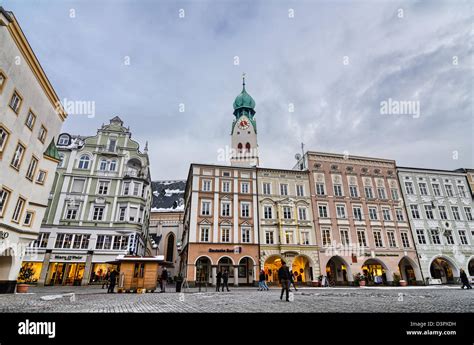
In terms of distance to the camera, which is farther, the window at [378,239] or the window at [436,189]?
the window at [436,189]

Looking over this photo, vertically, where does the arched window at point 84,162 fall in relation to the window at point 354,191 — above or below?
above

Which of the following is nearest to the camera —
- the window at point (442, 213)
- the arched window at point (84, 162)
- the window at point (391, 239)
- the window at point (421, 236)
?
the arched window at point (84, 162)

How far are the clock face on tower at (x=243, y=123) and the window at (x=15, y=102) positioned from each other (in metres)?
42.0

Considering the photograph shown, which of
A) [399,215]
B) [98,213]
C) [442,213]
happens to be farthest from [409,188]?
[98,213]

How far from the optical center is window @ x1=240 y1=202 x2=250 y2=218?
3276 cm

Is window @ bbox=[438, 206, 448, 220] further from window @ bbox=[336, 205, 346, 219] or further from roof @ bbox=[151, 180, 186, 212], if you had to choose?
roof @ bbox=[151, 180, 186, 212]

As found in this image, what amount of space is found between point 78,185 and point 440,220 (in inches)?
1846

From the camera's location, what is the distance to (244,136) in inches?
2132

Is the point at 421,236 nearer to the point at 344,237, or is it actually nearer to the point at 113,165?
the point at 344,237

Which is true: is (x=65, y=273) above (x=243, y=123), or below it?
below

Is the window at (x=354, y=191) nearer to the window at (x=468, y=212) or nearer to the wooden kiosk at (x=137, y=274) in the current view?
the window at (x=468, y=212)

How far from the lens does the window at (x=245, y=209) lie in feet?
107

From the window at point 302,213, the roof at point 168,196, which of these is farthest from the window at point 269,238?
the roof at point 168,196

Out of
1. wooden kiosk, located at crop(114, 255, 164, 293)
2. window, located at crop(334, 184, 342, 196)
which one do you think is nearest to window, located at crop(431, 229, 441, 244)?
window, located at crop(334, 184, 342, 196)
